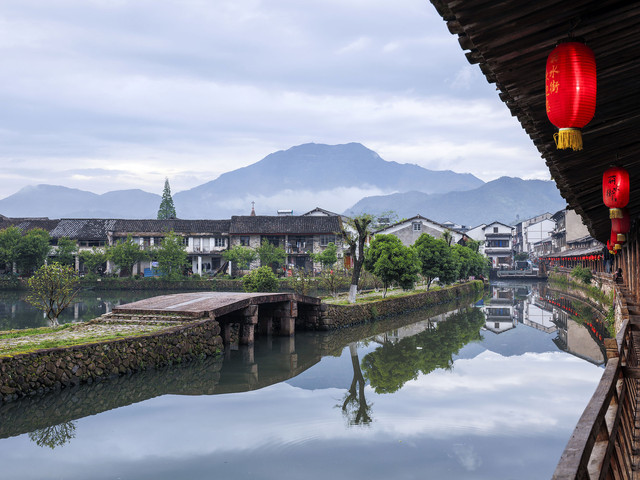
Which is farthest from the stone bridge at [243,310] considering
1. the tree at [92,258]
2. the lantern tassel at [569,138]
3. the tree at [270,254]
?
the tree at [92,258]

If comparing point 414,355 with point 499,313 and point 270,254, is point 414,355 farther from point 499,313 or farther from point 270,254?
point 270,254

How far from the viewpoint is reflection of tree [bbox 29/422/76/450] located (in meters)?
10.6

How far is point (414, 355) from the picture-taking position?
20312 mm

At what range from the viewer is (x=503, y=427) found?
38.5ft

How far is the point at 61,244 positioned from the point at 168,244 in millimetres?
9986

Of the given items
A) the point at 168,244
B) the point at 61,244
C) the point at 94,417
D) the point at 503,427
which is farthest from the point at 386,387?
the point at 61,244

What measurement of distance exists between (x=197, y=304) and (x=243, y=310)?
1.68m

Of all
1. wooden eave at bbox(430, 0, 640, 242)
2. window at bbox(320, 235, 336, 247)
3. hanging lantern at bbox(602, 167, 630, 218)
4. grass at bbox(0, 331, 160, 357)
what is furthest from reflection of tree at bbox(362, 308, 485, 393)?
window at bbox(320, 235, 336, 247)

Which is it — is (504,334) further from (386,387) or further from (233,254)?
(233,254)

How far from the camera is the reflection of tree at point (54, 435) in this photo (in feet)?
34.8

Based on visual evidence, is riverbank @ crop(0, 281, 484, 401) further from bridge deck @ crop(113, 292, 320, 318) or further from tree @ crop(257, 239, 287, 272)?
tree @ crop(257, 239, 287, 272)

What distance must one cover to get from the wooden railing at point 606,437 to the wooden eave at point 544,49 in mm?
2485

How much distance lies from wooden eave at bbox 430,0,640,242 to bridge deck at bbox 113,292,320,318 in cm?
1318

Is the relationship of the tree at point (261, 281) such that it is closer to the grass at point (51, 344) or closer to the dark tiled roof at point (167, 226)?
the grass at point (51, 344)
